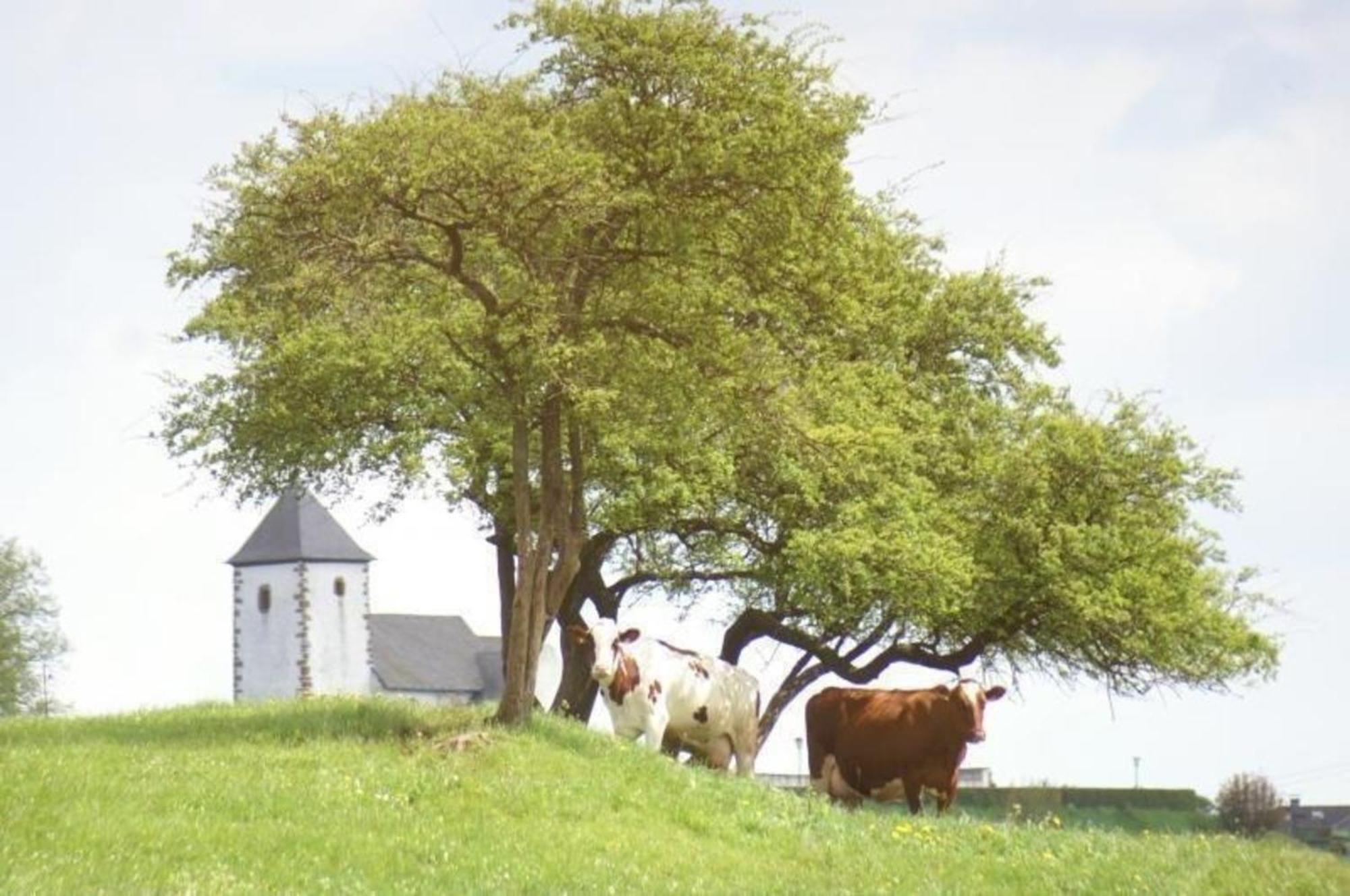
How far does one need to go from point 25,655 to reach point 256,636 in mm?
12389

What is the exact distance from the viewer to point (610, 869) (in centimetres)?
2455

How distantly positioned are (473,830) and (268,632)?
7255cm

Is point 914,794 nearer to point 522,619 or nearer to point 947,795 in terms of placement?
point 947,795

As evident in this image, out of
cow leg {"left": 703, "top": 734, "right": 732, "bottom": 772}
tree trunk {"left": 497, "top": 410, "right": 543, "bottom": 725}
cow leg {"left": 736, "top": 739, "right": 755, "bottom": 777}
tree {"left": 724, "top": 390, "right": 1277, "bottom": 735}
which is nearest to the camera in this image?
tree trunk {"left": 497, "top": 410, "right": 543, "bottom": 725}

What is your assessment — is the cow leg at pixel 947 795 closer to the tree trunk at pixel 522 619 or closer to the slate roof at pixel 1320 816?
the tree trunk at pixel 522 619

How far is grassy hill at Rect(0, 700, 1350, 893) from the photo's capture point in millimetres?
23047

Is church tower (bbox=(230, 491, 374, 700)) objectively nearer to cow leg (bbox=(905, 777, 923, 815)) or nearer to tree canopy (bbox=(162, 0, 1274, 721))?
tree canopy (bbox=(162, 0, 1274, 721))

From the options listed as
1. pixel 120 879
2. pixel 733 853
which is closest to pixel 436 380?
pixel 733 853

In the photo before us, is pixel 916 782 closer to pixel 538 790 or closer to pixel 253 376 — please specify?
pixel 538 790

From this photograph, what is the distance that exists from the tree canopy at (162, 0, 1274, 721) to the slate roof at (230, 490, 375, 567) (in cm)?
5173

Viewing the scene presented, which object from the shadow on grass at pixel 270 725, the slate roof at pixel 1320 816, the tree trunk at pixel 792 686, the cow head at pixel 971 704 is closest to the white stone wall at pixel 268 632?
the tree trunk at pixel 792 686

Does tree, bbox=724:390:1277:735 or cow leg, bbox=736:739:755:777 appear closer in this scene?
cow leg, bbox=736:739:755:777

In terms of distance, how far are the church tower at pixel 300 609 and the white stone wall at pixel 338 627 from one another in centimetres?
3

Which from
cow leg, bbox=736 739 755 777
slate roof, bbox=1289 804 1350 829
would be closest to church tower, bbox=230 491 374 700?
slate roof, bbox=1289 804 1350 829
